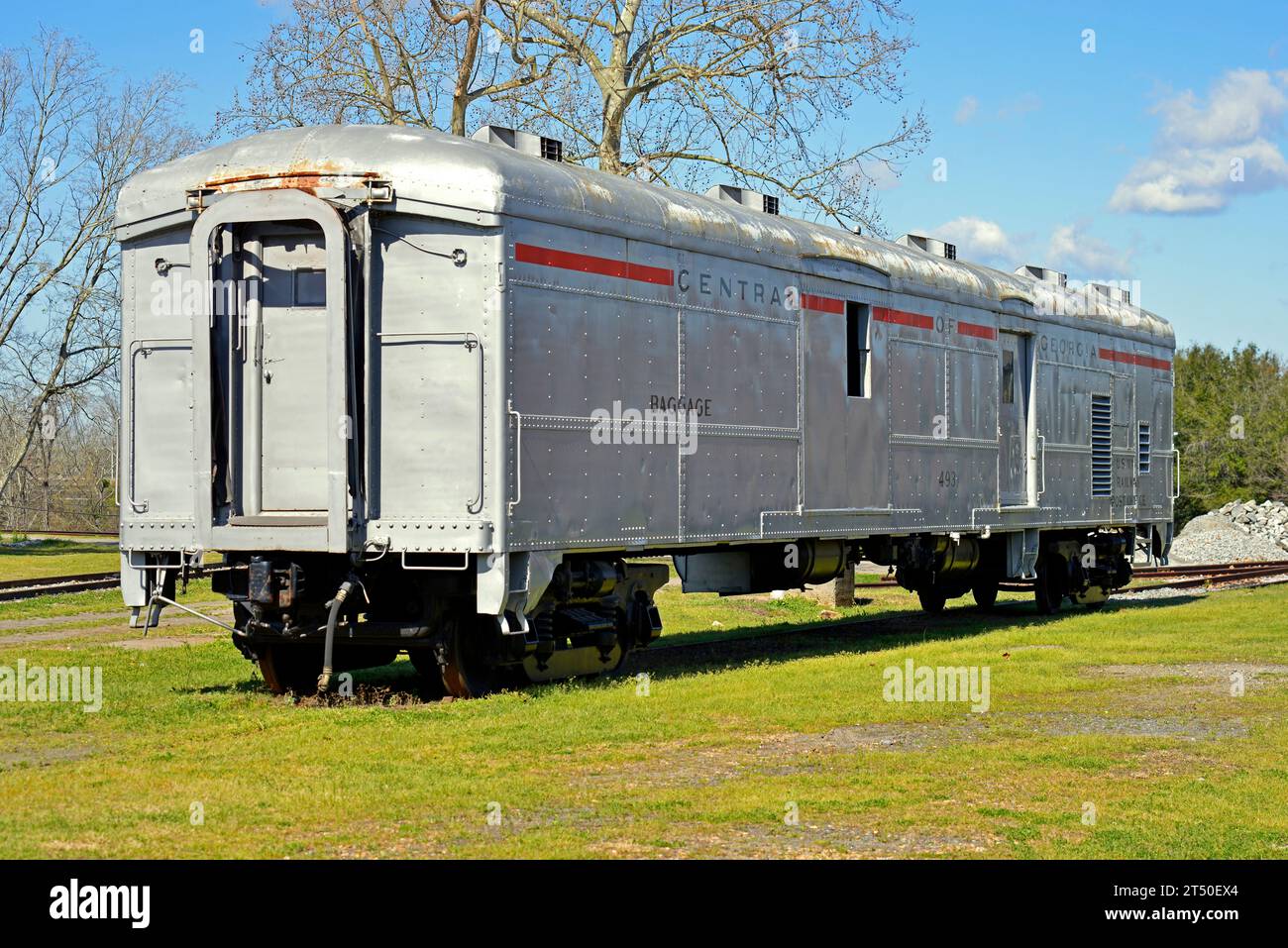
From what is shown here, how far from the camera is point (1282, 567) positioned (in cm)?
3127

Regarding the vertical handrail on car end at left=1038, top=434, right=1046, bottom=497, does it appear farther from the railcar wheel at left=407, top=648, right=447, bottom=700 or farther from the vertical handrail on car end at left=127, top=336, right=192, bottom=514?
the vertical handrail on car end at left=127, top=336, right=192, bottom=514

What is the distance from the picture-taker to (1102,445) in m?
22.0

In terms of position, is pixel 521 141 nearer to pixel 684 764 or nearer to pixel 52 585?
pixel 684 764

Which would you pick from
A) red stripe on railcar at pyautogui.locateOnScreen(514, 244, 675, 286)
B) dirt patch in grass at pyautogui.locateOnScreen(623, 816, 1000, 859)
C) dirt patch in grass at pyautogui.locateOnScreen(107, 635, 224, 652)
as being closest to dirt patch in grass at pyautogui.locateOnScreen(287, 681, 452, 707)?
red stripe on railcar at pyautogui.locateOnScreen(514, 244, 675, 286)

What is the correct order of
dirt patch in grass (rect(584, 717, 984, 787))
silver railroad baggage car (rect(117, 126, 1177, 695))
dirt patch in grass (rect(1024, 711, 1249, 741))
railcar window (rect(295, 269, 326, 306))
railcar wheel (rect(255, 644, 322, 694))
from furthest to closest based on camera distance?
railcar wheel (rect(255, 644, 322, 694))
railcar window (rect(295, 269, 326, 306))
silver railroad baggage car (rect(117, 126, 1177, 695))
dirt patch in grass (rect(1024, 711, 1249, 741))
dirt patch in grass (rect(584, 717, 984, 787))

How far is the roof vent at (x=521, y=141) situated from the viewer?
12.6 m

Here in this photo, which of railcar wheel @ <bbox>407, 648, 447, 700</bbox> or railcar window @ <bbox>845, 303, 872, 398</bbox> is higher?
railcar window @ <bbox>845, 303, 872, 398</bbox>

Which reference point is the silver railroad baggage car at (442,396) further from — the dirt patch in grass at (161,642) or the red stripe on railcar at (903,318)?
the dirt patch in grass at (161,642)

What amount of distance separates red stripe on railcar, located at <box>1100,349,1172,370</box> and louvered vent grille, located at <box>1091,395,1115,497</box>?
0.61 metres

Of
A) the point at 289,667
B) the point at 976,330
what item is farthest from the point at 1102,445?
the point at 289,667

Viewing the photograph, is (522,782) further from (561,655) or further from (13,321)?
(13,321)

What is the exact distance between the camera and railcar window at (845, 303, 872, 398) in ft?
52.7
